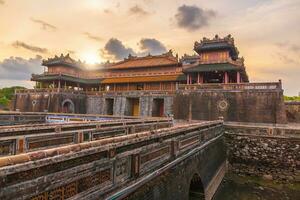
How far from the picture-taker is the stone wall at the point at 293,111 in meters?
27.8

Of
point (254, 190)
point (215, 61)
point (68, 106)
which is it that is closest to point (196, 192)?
point (254, 190)

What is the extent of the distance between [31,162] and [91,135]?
5327 mm

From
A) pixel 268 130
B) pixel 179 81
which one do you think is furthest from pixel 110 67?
pixel 268 130

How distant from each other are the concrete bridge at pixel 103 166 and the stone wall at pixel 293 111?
85.1 ft

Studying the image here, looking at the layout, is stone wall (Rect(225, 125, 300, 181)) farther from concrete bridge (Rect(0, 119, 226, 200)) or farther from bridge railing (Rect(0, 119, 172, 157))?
bridge railing (Rect(0, 119, 172, 157))

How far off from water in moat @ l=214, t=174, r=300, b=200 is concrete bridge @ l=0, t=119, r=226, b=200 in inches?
244

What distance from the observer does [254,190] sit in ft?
44.8

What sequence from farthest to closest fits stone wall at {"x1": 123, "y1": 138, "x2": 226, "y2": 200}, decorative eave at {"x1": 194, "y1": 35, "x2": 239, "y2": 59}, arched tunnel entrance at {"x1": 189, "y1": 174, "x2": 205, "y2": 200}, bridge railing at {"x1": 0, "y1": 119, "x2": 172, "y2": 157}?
decorative eave at {"x1": 194, "y1": 35, "x2": 239, "y2": 59} → arched tunnel entrance at {"x1": 189, "y1": 174, "x2": 205, "y2": 200} → bridge railing at {"x1": 0, "y1": 119, "x2": 172, "y2": 157} → stone wall at {"x1": 123, "y1": 138, "x2": 226, "y2": 200}

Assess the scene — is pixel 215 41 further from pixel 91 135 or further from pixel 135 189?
pixel 135 189

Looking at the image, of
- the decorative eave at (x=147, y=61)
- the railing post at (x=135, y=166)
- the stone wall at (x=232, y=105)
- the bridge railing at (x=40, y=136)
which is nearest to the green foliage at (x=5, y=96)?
the decorative eave at (x=147, y=61)

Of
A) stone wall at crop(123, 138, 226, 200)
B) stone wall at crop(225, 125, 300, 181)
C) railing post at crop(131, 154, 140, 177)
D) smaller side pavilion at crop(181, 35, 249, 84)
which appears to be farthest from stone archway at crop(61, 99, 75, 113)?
railing post at crop(131, 154, 140, 177)

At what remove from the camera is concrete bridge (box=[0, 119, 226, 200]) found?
7.97 feet

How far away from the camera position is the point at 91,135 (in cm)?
767

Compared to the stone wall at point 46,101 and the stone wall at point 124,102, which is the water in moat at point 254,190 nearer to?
the stone wall at point 124,102
